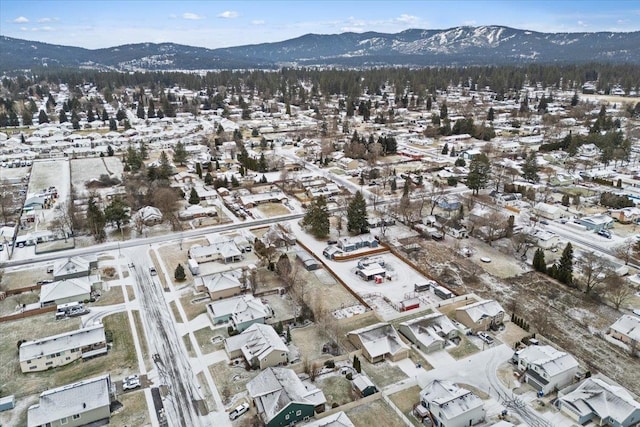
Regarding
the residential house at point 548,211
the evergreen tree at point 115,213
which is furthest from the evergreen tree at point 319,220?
the residential house at point 548,211

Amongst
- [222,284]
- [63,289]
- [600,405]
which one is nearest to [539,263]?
[600,405]

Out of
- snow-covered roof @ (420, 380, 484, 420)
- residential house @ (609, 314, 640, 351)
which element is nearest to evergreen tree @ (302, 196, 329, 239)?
snow-covered roof @ (420, 380, 484, 420)

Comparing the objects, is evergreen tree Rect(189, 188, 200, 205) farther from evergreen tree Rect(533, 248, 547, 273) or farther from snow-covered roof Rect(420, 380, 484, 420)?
snow-covered roof Rect(420, 380, 484, 420)

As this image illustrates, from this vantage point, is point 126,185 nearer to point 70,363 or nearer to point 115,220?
point 115,220

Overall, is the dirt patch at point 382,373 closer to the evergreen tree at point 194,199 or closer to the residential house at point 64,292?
the residential house at point 64,292

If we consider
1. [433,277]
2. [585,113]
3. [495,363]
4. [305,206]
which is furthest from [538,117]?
[495,363]

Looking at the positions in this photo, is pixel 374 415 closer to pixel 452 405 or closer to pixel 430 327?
pixel 452 405
